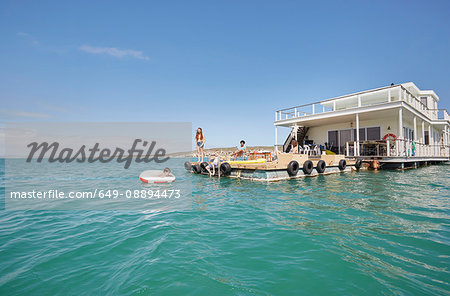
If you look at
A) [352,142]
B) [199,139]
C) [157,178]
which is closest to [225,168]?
[199,139]

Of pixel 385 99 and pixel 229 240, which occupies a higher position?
pixel 385 99

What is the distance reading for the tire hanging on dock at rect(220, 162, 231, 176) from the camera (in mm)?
12500

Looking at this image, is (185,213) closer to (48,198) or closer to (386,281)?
(386,281)

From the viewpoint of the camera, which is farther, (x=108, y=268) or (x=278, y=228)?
(x=278, y=228)

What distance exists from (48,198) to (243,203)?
805 centimetres

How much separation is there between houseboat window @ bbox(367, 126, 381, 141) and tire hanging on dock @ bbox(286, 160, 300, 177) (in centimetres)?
1244

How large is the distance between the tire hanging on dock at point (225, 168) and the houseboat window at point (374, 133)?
576 inches

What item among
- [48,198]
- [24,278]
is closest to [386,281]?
[24,278]

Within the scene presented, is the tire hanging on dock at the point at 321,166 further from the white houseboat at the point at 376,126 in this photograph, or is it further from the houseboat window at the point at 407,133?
the houseboat window at the point at 407,133

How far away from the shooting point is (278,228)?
437 centimetres

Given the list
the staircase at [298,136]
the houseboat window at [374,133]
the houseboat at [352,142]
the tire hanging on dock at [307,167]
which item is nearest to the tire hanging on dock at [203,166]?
the houseboat at [352,142]

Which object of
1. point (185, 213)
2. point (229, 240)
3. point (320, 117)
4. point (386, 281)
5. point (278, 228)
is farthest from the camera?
point (320, 117)

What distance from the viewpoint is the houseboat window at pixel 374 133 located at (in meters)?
18.8

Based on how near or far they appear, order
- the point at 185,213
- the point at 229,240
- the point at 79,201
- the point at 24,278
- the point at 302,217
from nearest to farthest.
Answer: the point at 24,278
the point at 229,240
the point at 302,217
the point at 185,213
the point at 79,201
